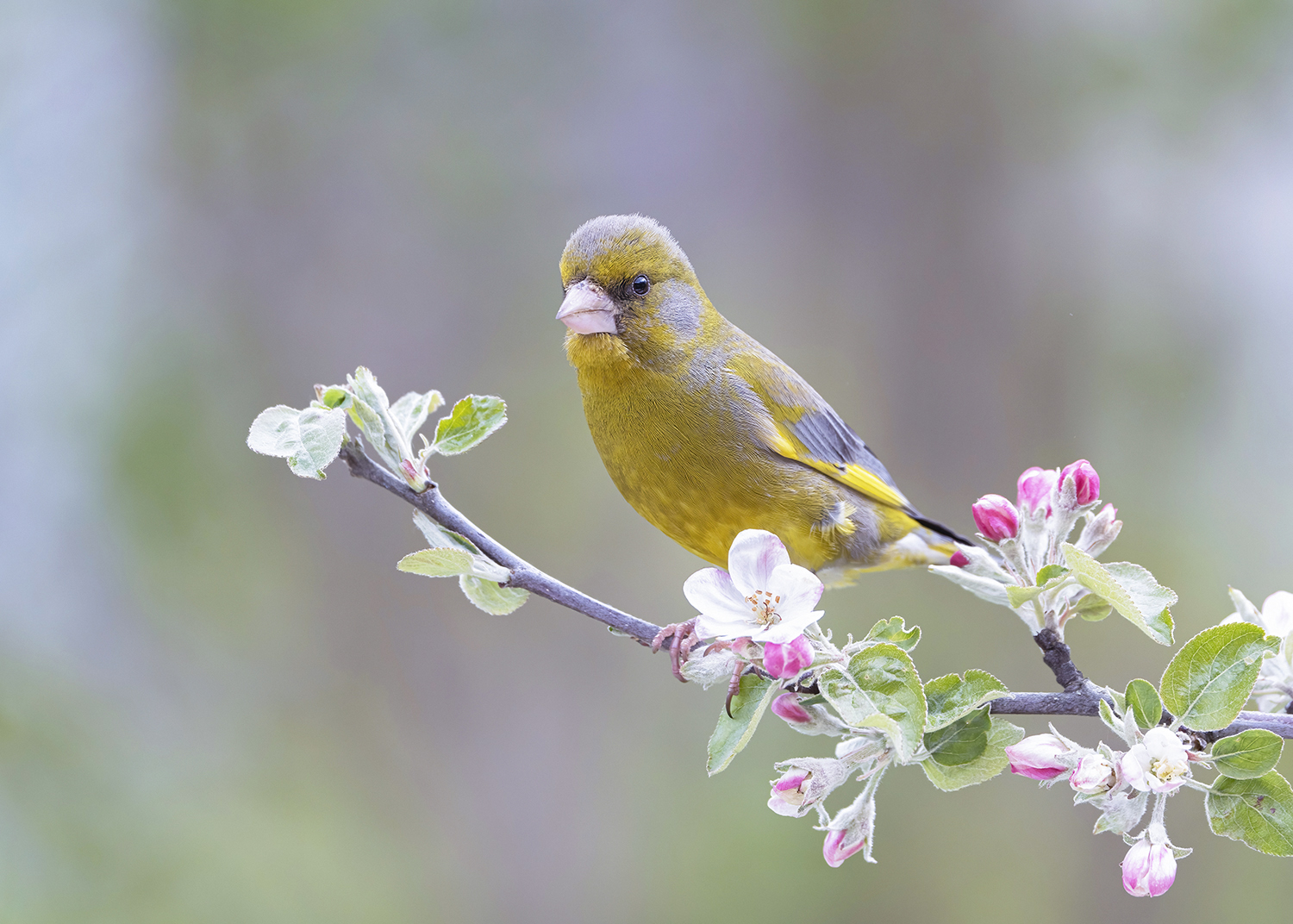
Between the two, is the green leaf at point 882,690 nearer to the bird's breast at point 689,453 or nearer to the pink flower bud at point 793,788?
the pink flower bud at point 793,788

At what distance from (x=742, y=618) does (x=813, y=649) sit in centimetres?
6

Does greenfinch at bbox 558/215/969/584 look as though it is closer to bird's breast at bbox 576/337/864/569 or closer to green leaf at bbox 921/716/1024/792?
bird's breast at bbox 576/337/864/569

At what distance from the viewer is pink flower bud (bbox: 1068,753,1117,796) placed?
2.33 feet

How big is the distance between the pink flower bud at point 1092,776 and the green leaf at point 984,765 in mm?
64

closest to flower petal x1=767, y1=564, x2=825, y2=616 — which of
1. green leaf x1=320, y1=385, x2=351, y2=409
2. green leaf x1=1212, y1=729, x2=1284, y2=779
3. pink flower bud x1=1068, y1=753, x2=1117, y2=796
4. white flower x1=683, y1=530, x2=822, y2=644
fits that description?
white flower x1=683, y1=530, x2=822, y2=644

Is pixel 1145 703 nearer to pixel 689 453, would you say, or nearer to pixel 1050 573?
pixel 1050 573

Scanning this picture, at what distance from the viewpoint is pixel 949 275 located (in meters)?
2.92

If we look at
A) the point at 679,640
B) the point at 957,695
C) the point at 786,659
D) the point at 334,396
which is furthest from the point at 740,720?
the point at 334,396

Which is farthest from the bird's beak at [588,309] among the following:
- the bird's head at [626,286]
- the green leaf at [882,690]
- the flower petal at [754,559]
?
the green leaf at [882,690]

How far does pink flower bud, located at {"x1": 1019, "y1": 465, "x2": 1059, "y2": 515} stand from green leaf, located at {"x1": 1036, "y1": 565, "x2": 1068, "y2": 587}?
0.08m

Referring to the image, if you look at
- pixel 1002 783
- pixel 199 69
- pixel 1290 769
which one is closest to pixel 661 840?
pixel 1002 783

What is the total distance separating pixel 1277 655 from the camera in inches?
36.2

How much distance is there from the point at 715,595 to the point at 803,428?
650 mm

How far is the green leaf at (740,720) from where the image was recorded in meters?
0.73
